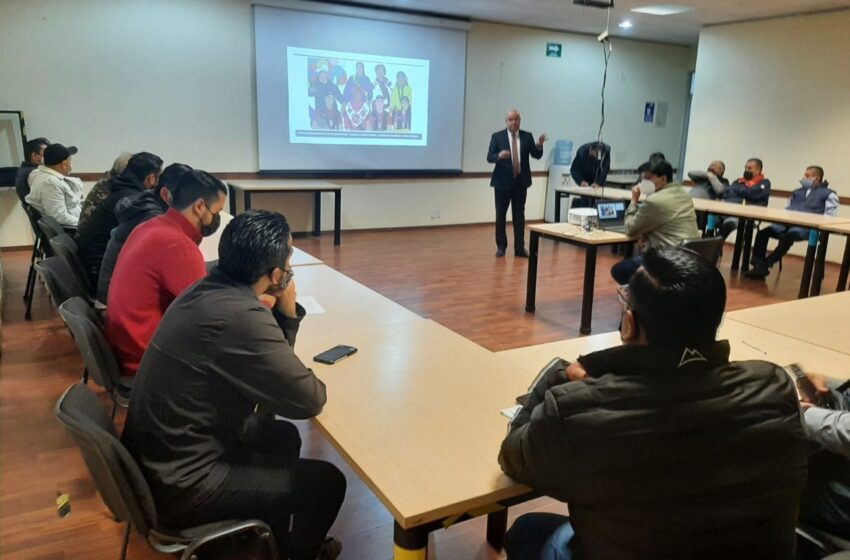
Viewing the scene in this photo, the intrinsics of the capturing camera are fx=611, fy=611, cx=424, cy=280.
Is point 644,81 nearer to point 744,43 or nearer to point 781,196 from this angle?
point 744,43

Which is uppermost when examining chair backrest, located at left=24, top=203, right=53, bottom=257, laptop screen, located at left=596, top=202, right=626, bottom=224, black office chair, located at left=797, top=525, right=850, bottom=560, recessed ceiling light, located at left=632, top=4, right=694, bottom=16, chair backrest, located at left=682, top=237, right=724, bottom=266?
recessed ceiling light, located at left=632, top=4, right=694, bottom=16

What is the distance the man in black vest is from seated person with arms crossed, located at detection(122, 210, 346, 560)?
5.91m

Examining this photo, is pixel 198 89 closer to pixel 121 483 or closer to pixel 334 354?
pixel 334 354

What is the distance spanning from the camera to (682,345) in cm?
104

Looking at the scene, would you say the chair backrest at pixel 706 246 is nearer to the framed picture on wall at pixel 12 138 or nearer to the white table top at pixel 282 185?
the white table top at pixel 282 185

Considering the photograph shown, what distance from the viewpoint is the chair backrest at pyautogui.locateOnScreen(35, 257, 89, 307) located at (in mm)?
2449

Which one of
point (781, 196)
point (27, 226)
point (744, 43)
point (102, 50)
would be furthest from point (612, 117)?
point (27, 226)

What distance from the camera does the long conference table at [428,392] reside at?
1.24 metres

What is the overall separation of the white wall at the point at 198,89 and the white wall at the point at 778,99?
1667 mm

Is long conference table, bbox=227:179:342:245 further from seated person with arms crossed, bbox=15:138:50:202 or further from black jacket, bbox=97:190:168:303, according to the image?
black jacket, bbox=97:190:168:303

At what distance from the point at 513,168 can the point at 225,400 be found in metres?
5.54

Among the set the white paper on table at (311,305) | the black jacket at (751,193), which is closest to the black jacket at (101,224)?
the white paper on table at (311,305)

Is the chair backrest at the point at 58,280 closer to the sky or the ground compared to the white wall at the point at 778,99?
closer to the ground

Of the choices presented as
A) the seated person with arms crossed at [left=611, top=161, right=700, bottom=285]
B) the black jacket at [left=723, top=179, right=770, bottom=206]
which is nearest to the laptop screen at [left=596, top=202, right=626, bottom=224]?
the seated person with arms crossed at [left=611, top=161, right=700, bottom=285]
